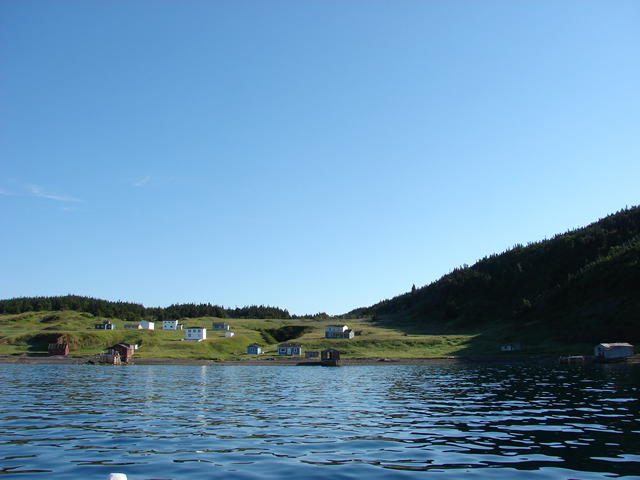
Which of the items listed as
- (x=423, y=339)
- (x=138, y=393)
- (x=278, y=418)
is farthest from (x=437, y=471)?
(x=423, y=339)

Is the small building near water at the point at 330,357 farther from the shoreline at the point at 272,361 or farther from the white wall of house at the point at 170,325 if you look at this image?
the white wall of house at the point at 170,325

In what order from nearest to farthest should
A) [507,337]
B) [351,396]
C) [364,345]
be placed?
[351,396] → [364,345] → [507,337]

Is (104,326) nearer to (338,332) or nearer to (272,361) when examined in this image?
(338,332)

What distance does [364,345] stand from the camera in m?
139

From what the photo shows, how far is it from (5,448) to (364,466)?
16131 millimetres

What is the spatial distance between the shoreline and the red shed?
11.9 feet

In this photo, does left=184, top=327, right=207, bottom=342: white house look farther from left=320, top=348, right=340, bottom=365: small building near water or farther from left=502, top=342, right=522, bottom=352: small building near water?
left=502, top=342, right=522, bottom=352: small building near water

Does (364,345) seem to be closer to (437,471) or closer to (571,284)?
(571,284)

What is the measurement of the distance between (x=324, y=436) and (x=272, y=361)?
101 metres

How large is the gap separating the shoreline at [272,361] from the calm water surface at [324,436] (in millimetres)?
69923

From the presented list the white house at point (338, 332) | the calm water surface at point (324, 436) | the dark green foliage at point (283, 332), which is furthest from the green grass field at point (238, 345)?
the calm water surface at point (324, 436)

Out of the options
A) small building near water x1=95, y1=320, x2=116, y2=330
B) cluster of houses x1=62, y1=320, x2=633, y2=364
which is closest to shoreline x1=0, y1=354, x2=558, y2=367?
cluster of houses x1=62, y1=320, x2=633, y2=364

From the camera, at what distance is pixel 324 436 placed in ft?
79.8

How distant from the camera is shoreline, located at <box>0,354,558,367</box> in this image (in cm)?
11075
